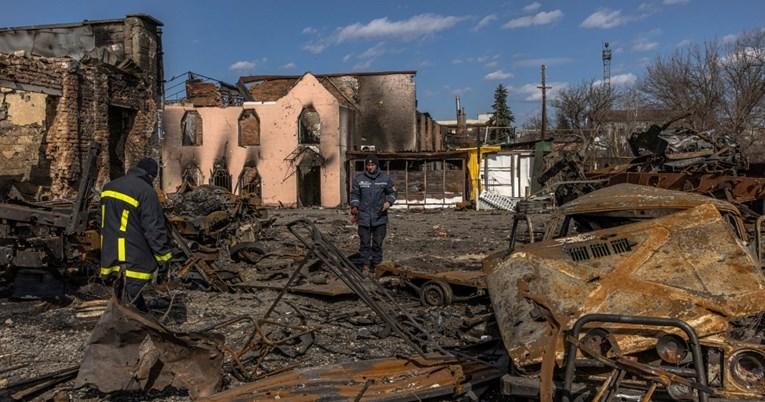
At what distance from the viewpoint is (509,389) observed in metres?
3.90

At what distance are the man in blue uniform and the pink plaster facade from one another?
816 inches

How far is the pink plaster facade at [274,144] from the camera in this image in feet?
101

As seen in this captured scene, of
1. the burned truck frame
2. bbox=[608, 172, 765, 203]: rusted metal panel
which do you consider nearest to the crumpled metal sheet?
the burned truck frame

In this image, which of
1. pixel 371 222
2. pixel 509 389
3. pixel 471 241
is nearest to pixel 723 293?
pixel 509 389

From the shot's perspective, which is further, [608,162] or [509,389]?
[608,162]

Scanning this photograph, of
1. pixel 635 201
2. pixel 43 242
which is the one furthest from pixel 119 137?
pixel 635 201

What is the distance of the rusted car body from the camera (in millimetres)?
3596

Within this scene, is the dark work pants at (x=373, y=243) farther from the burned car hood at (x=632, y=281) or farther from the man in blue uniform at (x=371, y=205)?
the burned car hood at (x=632, y=281)

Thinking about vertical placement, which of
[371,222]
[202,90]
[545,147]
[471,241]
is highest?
[202,90]

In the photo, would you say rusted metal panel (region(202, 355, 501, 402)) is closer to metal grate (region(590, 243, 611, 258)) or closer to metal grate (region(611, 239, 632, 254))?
metal grate (region(590, 243, 611, 258))

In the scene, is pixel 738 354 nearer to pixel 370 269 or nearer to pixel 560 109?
pixel 370 269

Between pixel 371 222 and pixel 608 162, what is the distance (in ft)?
69.0

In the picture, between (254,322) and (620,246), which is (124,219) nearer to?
(254,322)

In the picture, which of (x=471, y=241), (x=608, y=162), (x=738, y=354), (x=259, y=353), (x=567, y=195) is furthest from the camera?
(x=608, y=162)
